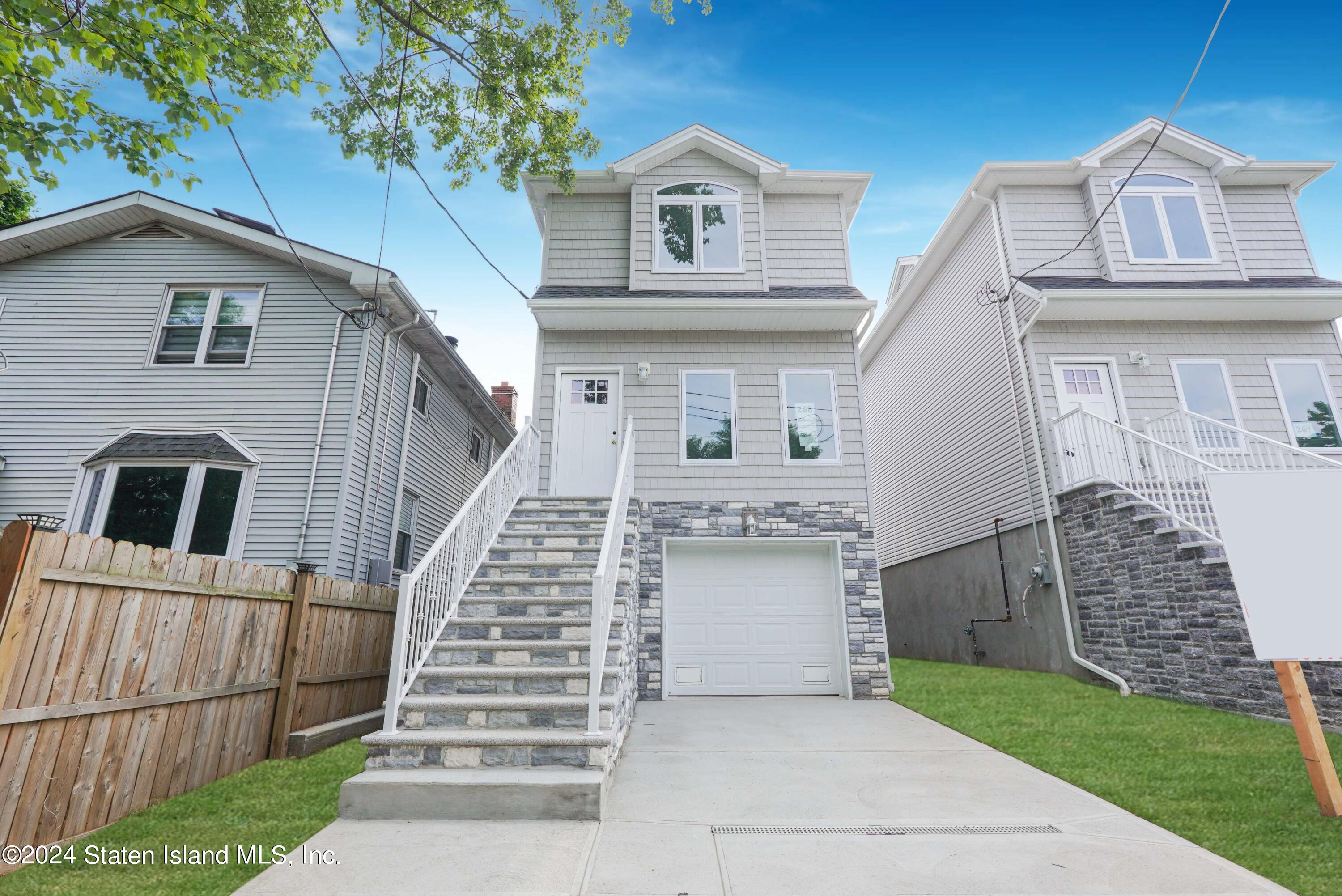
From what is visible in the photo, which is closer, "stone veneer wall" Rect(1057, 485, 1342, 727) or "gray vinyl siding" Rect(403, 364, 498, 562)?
"stone veneer wall" Rect(1057, 485, 1342, 727)

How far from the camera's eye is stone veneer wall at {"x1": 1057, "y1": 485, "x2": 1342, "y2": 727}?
600cm

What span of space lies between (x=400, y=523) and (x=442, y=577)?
5511 millimetres

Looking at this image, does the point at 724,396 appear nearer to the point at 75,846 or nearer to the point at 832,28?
the point at 832,28

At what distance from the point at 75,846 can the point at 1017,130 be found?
541 inches

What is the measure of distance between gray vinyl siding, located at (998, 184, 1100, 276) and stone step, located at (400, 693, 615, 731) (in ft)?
31.9

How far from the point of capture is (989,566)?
35.2 feet

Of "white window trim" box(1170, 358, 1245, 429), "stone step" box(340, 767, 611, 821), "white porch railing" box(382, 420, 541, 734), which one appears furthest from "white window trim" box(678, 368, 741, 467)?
"white window trim" box(1170, 358, 1245, 429)

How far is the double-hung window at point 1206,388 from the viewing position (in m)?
9.57

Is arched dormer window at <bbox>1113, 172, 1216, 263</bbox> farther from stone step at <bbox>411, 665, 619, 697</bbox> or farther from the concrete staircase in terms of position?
stone step at <bbox>411, 665, 619, 697</bbox>

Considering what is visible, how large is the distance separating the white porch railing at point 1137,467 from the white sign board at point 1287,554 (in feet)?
10.2

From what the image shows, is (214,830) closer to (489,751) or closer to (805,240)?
A: (489,751)

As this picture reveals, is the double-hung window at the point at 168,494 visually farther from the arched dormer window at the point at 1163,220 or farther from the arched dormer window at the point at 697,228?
the arched dormer window at the point at 1163,220

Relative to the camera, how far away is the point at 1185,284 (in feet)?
32.1

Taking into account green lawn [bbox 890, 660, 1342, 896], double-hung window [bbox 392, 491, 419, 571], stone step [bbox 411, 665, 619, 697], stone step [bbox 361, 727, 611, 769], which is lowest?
green lawn [bbox 890, 660, 1342, 896]
